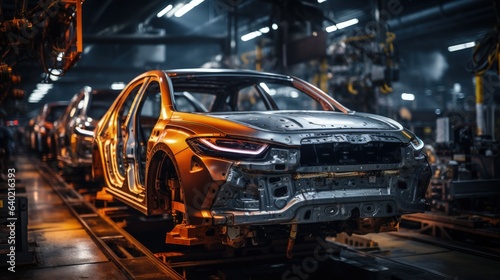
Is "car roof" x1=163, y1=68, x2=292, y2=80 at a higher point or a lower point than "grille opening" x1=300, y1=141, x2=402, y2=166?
higher

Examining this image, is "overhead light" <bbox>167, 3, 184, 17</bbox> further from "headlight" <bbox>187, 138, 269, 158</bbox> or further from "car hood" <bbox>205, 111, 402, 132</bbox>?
"headlight" <bbox>187, 138, 269, 158</bbox>

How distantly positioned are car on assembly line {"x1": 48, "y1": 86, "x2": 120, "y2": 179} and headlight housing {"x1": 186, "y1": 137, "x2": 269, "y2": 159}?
14.5 feet

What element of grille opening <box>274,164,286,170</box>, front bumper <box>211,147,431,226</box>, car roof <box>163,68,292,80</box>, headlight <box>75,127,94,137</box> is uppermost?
car roof <box>163,68,292,80</box>

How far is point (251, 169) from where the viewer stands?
3.48 meters

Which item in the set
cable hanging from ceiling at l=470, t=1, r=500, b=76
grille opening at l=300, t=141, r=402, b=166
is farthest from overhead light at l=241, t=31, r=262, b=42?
grille opening at l=300, t=141, r=402, b=166

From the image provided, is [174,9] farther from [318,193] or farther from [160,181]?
[318,193]

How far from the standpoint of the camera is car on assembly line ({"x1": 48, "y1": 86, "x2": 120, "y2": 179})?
27.8ft

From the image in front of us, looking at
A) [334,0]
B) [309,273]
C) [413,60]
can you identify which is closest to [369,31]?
[334,0]

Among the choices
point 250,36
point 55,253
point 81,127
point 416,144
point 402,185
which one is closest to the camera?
point 402,185

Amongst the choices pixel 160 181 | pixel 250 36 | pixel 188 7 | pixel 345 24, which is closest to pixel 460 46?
pixel 345 24

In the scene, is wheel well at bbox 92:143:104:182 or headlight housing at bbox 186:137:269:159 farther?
wheel well at bbox 92:143:104:182

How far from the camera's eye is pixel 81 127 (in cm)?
853

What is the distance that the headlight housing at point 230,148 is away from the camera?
3.52 meters

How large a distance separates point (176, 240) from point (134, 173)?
4.38ft
